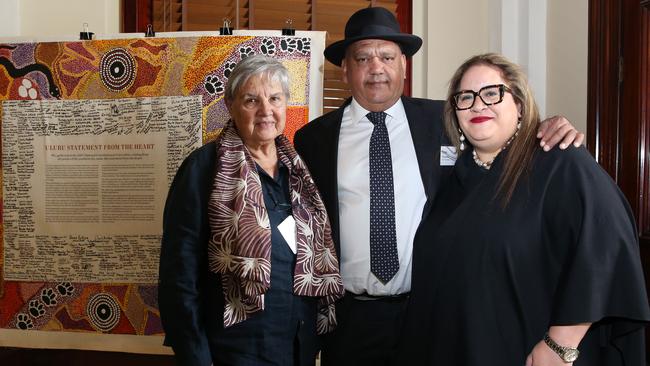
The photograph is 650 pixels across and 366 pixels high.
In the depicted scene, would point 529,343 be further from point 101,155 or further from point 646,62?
point 101,155

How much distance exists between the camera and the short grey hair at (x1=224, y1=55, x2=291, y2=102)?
180 centimetres

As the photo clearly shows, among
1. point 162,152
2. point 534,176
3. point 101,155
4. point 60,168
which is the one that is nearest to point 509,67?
point 534,176

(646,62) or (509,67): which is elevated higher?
(646,62)

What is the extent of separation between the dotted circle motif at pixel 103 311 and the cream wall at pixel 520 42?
2.02m

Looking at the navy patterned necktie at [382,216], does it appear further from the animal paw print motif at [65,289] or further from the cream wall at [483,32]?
the animal paw print motif at [65,289]

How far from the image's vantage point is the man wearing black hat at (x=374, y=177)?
2.03 m

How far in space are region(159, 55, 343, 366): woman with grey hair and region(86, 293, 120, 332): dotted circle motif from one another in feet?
4.56

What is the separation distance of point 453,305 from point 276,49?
1.69 metres

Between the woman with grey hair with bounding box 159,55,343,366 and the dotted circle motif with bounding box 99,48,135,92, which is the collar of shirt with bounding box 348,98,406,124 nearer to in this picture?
the woman with grey hair with bounding box 159,55,343,366

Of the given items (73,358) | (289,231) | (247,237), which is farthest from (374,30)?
(73,358)

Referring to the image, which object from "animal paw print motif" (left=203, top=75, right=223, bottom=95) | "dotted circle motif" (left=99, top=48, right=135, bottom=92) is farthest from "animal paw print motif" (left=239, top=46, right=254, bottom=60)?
"dotted circle motif" (left=99, top=48, right=135, bottom=92)

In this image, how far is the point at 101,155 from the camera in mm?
2959

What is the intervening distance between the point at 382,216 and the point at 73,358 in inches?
85.0

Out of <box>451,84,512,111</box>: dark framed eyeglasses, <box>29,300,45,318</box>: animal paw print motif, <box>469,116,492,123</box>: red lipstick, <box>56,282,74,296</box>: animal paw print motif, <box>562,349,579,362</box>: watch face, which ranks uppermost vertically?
<box>451,84,512,111</box>: dark framed eyeglasses
